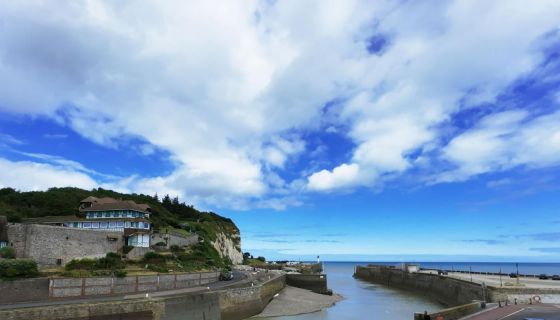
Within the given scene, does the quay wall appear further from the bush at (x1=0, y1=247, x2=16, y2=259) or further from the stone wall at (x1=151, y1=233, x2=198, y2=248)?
the bush at (x1=0, y1=247, x2=16, y2=259)

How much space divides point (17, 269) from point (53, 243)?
10.2 meters

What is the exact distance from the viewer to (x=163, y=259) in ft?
160

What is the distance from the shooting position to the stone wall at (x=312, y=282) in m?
63.5

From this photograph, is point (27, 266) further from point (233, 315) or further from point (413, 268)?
point (413, 268)

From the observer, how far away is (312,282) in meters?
64.4

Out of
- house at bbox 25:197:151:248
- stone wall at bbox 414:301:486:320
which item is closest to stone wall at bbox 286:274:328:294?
house at bbox 25:197:151:248

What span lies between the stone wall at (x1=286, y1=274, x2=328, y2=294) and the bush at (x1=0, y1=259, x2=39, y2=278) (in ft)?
135

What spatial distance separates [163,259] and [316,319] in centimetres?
1969

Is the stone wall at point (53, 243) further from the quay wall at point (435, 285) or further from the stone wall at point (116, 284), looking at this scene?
the quay wall at point (435, 285)

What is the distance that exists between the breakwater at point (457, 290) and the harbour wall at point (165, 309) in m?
20.1

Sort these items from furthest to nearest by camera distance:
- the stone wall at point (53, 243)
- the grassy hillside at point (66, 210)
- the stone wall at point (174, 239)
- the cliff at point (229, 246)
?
the cliff at point (229, 246) → the grassy hillside at point (66, 210) → the stone wall at point (174, 239) → the stone wall at point (53, 243)

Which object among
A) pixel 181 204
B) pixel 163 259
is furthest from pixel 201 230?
pixel 181 204

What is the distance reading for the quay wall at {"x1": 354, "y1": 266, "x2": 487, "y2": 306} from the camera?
1631 inches

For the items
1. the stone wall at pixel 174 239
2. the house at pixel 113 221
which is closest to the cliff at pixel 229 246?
the stone wall at pixel 174 239
